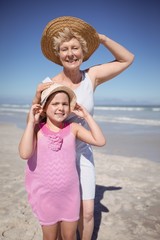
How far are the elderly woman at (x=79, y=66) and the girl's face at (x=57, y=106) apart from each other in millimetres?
193

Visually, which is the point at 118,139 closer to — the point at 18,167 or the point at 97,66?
the point at 18,167

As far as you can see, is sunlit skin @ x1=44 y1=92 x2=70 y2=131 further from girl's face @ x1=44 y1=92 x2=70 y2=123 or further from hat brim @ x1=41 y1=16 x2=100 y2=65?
hat brim @ x1=41 y1=16 x2=100 y2=65

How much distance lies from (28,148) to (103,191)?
3.14m

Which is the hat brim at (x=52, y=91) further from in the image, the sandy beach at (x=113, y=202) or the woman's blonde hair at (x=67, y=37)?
the sandy beach at (x=113, y=202)

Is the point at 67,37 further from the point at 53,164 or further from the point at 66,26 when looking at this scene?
the point at 53,164

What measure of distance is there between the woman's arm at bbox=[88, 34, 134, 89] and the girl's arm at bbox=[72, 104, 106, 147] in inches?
22.0

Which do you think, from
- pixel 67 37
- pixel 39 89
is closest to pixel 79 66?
pixel 67 37

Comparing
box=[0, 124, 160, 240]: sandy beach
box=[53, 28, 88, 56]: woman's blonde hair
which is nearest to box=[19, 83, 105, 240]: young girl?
box=[53, 28, 88, 56]: woman's blonde hair

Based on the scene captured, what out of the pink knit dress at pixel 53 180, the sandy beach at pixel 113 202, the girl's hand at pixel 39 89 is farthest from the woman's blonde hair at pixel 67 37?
the sandy beach at pixel 113 202

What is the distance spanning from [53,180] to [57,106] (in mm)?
728

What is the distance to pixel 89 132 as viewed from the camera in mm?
2699

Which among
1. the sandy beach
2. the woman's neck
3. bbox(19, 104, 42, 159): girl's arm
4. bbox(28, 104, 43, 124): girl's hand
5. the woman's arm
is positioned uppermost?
the woman's arm

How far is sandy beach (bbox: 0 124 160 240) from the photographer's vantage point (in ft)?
12.0

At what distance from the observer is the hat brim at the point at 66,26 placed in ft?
9.53
